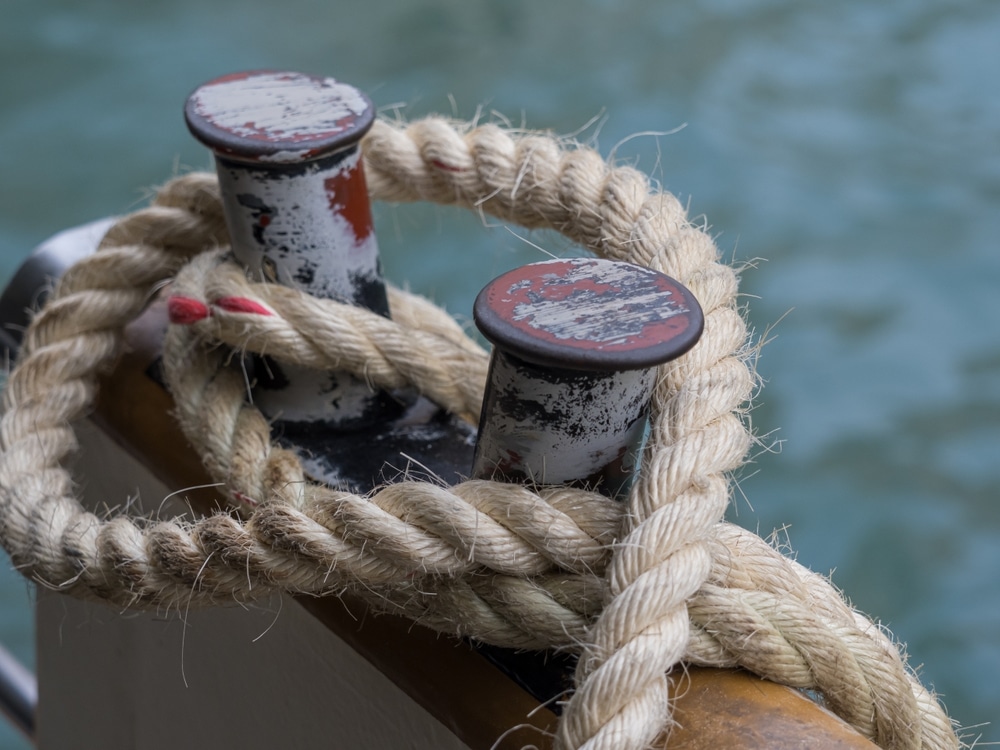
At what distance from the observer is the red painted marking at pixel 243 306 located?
0.84 metres

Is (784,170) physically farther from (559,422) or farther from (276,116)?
(559,422)

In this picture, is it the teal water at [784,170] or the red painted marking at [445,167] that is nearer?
the red painted marking at [445,167]

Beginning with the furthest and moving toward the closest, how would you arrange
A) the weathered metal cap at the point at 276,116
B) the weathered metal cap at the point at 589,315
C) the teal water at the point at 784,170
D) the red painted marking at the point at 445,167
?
the teal water at the point at 784,170
the red painted marking at the point at 445,167
the weathered metal cap at the point at 276,116
the weathered metal cap at the point at 589,315

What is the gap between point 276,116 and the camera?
0.82 meters

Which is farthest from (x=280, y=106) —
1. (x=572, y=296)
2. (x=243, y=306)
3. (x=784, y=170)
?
(x=784, y=170)

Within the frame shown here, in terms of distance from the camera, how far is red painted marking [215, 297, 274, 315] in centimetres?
84

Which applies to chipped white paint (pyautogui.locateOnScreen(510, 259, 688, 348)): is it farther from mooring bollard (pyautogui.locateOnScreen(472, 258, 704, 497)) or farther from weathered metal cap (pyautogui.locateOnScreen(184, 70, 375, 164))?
weathered metal cap (pyautogui.locateOnScreen(184, 70, 375, 164))

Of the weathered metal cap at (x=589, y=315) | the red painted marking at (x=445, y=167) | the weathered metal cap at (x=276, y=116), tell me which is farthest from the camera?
the red painted marking at (x=445, y=167)

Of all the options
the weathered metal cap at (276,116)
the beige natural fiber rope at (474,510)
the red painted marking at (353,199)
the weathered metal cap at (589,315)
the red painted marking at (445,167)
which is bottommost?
the beige natural fiber rope at (474,510)

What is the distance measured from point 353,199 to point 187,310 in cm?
16

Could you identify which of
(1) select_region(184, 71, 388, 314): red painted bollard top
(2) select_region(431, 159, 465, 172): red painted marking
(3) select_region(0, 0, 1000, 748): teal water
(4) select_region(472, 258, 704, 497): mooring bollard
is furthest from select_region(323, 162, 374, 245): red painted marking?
(3) select_region(0, 0, 1000, 748): teal water

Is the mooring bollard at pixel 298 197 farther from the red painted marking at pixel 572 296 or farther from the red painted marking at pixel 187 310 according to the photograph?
the red painted marking at pixel 572 296

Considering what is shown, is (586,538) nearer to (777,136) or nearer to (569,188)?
(569,188)

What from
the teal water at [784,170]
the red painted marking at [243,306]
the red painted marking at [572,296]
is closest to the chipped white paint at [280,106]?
the red painted marking at [243,306]
